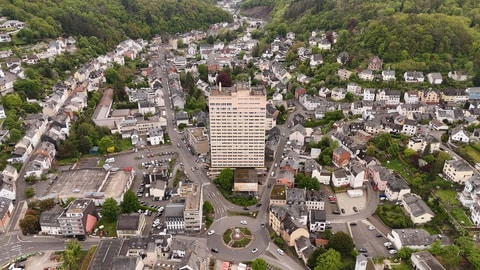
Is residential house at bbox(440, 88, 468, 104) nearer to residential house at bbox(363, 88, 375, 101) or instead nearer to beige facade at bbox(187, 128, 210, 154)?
residential house at bbox(363, 88, 375, 101)

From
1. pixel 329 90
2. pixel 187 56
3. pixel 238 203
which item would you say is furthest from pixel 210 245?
pixel 187 56

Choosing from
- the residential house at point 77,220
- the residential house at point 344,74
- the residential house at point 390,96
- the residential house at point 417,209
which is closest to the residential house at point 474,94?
the residential house at point 390,96

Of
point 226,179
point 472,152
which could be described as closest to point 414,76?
point 472,152

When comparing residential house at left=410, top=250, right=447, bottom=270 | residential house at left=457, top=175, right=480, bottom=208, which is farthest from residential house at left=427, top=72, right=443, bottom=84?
residential house at left=410, top=250, right=447, bottom=270

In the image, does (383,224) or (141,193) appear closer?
(383,224)

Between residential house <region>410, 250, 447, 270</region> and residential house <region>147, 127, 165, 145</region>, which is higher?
residential house <region>410, 250, 447, 270</region>

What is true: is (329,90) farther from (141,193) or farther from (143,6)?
(143,6)

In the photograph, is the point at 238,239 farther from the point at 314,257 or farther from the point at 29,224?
the point at 29,224
